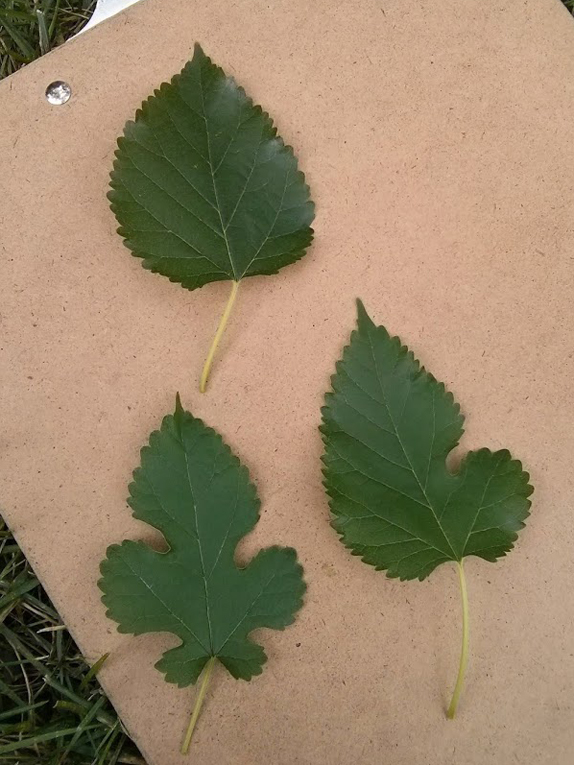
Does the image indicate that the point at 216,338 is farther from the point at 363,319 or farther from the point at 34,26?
the point at 34,26

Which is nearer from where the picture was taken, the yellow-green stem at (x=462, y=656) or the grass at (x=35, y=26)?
the yellow-green stem at (x=462, y=656)

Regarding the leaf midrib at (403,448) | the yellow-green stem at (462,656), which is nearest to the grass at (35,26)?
the leaf midrib at (403,448)

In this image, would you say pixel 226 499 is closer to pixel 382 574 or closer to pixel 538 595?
Answer: pixel 382 574

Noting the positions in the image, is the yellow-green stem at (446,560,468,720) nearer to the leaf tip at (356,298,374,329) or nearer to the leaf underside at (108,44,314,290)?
the leaf tip at (356,298,374,329)

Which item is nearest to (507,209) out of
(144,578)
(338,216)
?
(338,216)

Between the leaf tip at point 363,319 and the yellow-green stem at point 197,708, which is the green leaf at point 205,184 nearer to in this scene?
the leaf tip at point 363,319

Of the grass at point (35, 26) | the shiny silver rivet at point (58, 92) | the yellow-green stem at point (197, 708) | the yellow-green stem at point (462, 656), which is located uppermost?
the grass at point (35, 26)
